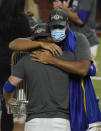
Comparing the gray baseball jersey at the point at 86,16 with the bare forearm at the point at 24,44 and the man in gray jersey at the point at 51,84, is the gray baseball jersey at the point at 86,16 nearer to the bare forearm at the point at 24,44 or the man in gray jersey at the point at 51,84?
the bare forearm at the point at 24,44

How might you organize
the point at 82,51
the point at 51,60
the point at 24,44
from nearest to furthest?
the point at 51,60 → the point at 82,51 → the point at 24,44

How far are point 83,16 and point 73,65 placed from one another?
3472mm

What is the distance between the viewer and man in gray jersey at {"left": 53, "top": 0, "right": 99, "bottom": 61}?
8.02 meters

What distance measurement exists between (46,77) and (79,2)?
3.56 m

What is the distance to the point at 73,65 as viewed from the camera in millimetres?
4691

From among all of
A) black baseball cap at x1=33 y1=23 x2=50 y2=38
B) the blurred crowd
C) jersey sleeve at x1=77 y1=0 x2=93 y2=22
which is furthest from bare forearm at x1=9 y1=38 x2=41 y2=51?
jersey sleeve at x1=77 y1=0 x2=93 y2=22

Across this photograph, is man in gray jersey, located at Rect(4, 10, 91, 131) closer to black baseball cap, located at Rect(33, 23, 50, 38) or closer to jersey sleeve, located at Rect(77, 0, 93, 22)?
black baseball cap, located at Rect(33, 23, 50, 38)

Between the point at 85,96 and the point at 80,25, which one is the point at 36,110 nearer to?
the point at 85,96

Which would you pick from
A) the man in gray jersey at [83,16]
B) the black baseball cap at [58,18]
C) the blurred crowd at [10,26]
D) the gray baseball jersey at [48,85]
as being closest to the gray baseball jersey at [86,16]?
the man in gray jersey at [83,16]

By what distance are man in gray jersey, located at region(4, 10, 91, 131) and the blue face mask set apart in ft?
0.54

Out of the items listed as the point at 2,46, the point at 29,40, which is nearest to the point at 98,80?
the point at 2,46

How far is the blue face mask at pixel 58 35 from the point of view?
15.9ft

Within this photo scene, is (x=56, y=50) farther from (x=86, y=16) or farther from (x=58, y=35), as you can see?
(x=86, y=16)

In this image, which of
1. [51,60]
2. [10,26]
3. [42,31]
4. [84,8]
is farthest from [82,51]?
[84,8]
